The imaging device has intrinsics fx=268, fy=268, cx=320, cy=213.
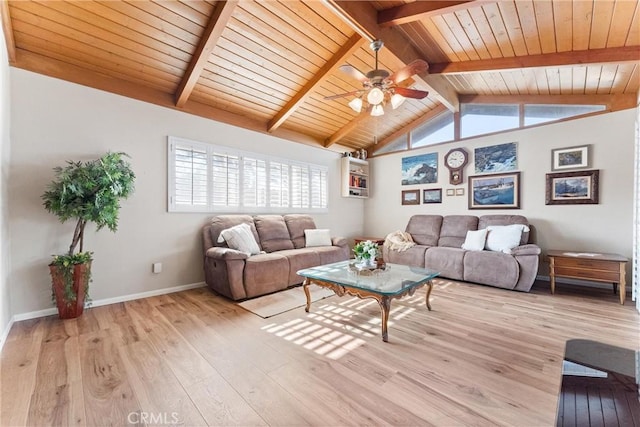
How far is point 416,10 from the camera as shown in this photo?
2652mm

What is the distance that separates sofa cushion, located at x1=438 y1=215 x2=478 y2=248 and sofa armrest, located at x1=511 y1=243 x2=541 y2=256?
2.87 feet

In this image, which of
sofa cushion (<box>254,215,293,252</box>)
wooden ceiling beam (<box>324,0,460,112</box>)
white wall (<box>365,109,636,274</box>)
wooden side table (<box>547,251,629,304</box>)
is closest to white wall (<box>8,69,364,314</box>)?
sofa cushion (<box>254,215,293,252</box>)

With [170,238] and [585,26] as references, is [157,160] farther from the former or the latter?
[585,26]

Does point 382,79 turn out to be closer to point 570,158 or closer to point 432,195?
point 432,195

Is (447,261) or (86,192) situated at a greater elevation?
(86,192)

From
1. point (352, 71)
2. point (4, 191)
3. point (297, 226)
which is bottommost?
point (297, 226)

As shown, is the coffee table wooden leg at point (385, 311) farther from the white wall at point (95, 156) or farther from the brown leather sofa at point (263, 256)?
the white wall at point (95, 156)

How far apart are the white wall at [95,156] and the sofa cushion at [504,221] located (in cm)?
428

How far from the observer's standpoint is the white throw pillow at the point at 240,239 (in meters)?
3.56

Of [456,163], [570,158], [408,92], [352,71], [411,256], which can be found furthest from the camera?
[456,163]

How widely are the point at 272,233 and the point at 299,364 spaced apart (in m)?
2.57

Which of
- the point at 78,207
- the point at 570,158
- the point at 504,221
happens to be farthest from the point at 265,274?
the point at 570,158

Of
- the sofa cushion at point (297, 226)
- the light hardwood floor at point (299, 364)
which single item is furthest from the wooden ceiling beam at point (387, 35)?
the light hardwood floor at point (299, 364)

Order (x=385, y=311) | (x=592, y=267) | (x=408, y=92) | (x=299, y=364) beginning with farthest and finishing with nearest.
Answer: (x=592, y=267), (x=408, y=92), (x=385, y=311), (x=299, y=364)
